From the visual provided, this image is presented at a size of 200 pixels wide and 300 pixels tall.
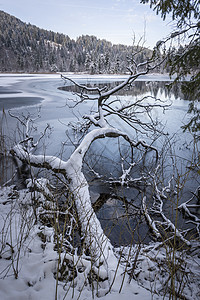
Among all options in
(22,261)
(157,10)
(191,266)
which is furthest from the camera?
(157,10)

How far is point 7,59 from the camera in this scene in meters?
76.1

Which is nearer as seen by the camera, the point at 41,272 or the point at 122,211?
the point at 41,272

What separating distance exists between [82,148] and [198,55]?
3142 millimetres

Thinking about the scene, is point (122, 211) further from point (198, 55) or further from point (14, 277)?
point (198, 55)

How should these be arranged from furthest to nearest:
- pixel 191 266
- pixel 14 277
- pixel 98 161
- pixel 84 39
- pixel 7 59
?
pixel 84 39 < pixel 7 59 < pixel 98 161 < pixel 191 266 < pixel 14 277

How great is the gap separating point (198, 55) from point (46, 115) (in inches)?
353

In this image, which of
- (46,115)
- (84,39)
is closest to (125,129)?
(46,115)

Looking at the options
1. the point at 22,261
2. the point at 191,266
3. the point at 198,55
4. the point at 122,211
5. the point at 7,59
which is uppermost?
the point at 7,59

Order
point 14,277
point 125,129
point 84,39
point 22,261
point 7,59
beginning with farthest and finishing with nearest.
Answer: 1. point 84,39
2. point 7,59
3. point 125,129
4. point 22,261
5. point 14,277

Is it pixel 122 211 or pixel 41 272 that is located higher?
pixel 41 272

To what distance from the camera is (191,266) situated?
2.43 metres

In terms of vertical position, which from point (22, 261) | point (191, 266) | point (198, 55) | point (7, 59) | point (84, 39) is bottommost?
point (191, 266)

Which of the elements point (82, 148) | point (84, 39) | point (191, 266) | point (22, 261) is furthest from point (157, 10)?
point (84, 39)

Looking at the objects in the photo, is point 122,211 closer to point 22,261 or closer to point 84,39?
point 22,261
